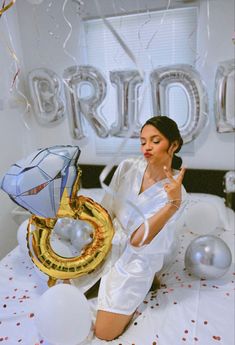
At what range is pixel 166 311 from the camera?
1.24 metres

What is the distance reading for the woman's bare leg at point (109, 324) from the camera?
1.11m

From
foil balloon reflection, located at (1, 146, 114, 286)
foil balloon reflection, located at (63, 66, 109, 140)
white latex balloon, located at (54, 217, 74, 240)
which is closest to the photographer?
foil balloon reflection, located at (1, 146, 114, 286)

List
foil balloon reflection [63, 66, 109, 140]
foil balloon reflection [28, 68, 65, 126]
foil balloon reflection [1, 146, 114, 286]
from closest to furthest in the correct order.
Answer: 1. foil balloon reflection [1, 146, 114, 286]
2. foil balloon reflection [63, 66, 109, 140]
3. foil balloon reflection [28, 68, 65, 126]

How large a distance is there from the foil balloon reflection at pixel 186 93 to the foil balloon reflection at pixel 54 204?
959mm

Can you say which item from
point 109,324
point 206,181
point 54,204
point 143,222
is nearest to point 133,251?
point 143,222

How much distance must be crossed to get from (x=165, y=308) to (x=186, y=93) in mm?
1187

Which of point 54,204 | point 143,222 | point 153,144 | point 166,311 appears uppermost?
point 153,144

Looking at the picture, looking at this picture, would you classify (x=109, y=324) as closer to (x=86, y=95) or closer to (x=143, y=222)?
(x=143, y=222)

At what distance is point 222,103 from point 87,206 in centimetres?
113

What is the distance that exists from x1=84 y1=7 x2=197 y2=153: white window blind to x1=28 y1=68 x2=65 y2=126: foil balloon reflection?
0.93 ft

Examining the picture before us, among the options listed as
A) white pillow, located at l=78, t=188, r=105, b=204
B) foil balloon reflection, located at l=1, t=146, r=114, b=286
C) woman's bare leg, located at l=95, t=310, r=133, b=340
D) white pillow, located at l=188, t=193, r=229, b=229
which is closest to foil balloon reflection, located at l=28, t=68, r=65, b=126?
white pillow, located at l=78, t=188, r=105, b=204

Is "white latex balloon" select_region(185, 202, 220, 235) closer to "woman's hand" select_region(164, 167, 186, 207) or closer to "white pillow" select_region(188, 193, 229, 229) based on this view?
"white pillow" select_region(188, 193, 229, 229)

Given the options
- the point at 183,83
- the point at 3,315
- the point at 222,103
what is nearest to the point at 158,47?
the point at 183,83

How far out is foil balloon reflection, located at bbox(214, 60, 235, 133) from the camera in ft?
5.72
